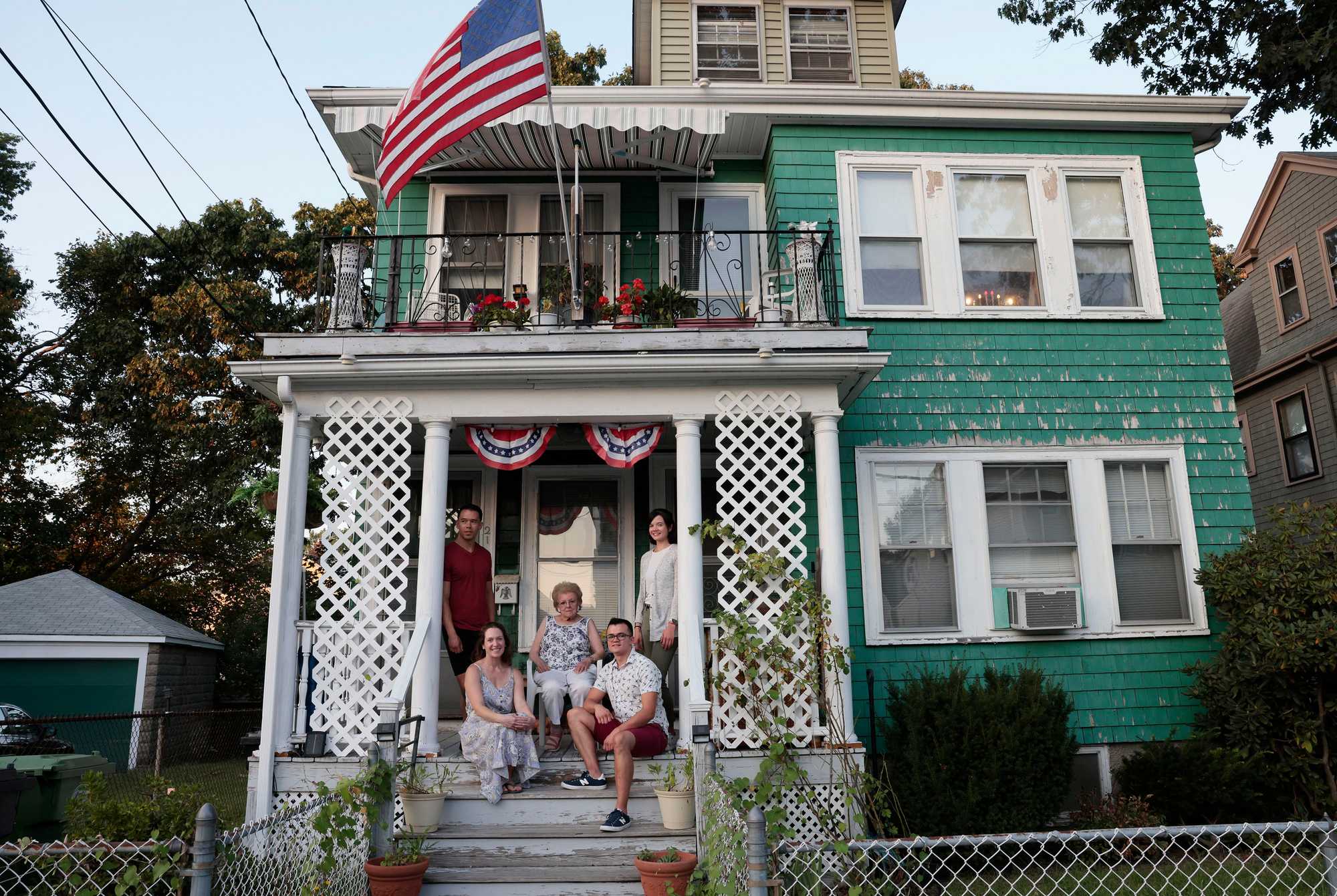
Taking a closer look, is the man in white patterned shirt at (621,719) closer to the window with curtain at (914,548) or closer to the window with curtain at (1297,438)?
the window with curtain at (914,548)

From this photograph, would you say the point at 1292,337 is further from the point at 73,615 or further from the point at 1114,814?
the point at 73,615

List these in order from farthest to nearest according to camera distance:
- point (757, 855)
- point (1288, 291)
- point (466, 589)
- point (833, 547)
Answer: point (1288, 291), point (466, 589), point (833, 547), point (757, 855)

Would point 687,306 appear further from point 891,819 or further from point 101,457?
point 101,457

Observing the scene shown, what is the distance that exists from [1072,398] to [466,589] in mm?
5931

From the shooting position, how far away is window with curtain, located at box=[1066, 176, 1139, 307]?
31.1ft

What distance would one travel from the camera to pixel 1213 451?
9047 millimetres

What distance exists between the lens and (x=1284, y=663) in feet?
24.3

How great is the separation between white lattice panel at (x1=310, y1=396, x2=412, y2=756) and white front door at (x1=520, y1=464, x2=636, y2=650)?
6.28ft

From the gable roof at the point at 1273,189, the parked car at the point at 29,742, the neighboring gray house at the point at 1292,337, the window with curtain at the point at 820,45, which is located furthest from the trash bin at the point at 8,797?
the gable roof at the point at 1273,189

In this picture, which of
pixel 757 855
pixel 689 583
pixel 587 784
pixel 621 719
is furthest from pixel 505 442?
pixel 757 855

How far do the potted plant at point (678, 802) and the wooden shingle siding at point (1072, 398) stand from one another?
288 centimetres

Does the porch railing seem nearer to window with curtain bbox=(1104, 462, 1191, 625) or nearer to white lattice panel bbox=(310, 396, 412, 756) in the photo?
white lattice panel bbox=(310, 396, 412, 756)

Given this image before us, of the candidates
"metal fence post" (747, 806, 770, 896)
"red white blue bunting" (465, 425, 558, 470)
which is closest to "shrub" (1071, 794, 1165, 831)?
"metal fence post" (747, 806, 770, 896)

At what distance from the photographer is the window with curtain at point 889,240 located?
9.32 meters
